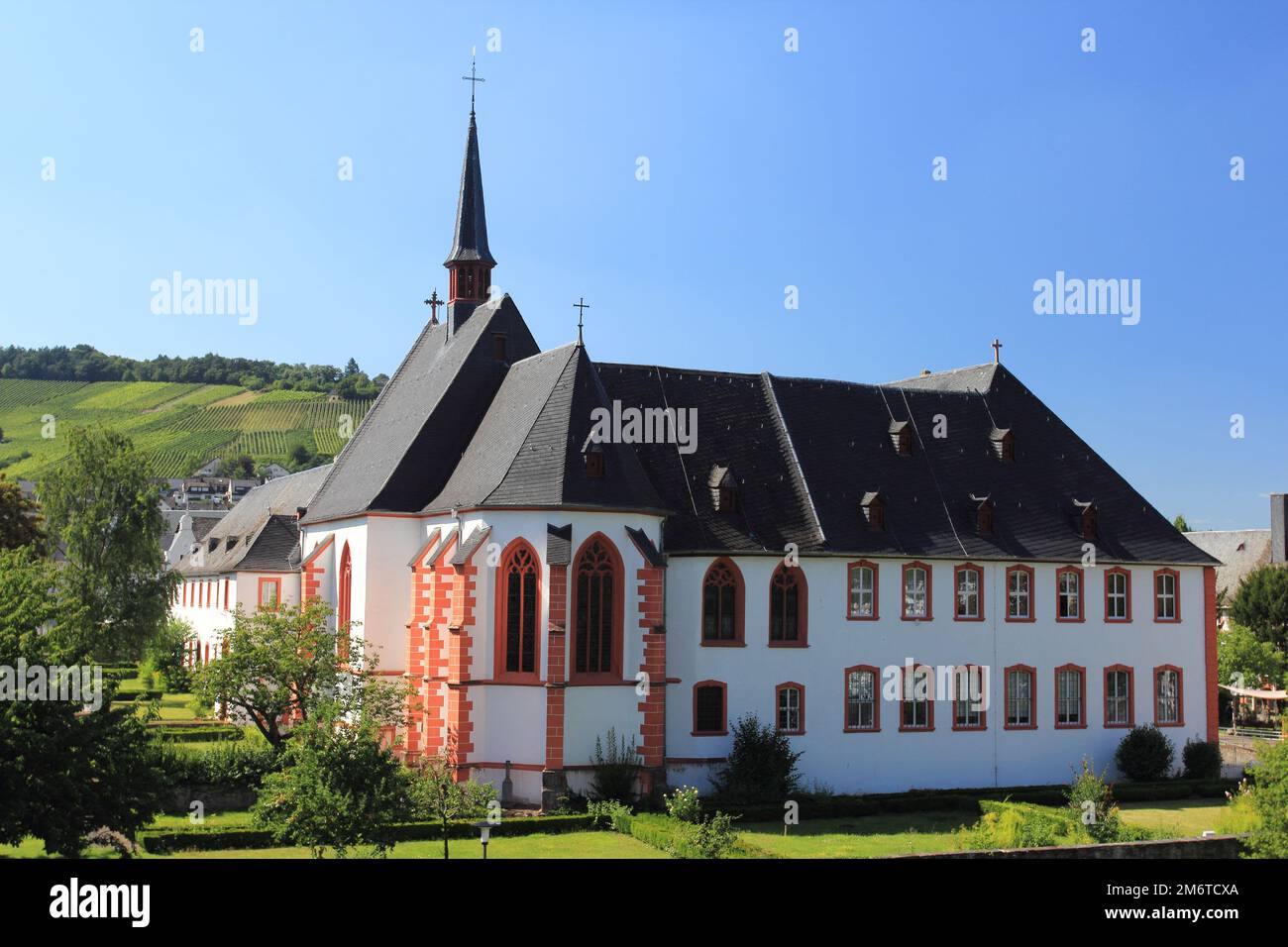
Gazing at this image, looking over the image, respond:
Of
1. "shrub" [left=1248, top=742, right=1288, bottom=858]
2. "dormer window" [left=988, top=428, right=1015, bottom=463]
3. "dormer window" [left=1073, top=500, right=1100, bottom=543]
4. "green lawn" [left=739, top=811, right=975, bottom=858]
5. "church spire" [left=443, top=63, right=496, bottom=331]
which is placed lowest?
"green lawn" [left=739, top=811, right=975, bottom=858]

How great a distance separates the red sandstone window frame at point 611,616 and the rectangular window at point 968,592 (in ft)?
39.9

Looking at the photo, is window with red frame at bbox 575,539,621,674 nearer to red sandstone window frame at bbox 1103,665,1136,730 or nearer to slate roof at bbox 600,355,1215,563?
slate roof at bbox 600,355,1215,563

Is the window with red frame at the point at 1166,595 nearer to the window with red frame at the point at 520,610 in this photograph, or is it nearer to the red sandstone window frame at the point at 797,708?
the red sandstone window frame at the point at 797,708

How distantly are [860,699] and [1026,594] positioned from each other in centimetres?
721

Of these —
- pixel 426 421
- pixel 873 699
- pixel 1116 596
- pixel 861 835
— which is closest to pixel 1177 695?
pixel 1116 596

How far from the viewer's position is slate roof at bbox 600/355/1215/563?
42125mm

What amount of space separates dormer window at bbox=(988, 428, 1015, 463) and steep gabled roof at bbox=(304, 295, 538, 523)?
16419 millimetres

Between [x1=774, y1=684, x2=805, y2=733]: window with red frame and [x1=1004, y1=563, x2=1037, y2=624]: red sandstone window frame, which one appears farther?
[x1=1004, y1=563, x2=1037, y2=624]: red sandstone window frame

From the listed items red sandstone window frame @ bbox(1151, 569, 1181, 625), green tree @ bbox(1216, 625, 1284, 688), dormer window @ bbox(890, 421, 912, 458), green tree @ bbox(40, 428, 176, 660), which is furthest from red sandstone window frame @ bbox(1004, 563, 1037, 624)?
green tree @ bbox(40, 428, 176, 660)

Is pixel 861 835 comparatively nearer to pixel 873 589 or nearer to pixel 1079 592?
pixel 873 589

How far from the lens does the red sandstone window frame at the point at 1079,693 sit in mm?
44344

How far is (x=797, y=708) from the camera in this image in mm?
40969

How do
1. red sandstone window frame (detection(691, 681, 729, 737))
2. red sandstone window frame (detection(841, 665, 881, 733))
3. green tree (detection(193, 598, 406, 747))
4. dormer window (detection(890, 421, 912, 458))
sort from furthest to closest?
dormer window (detection(890, 421, 912, 458)), red sandstone window frame (detection(841, 665, 881, 733)), red sandstone window frame (detection(691, 681, 729, 737)), green tree (detection(193, 598, 406, 747))
